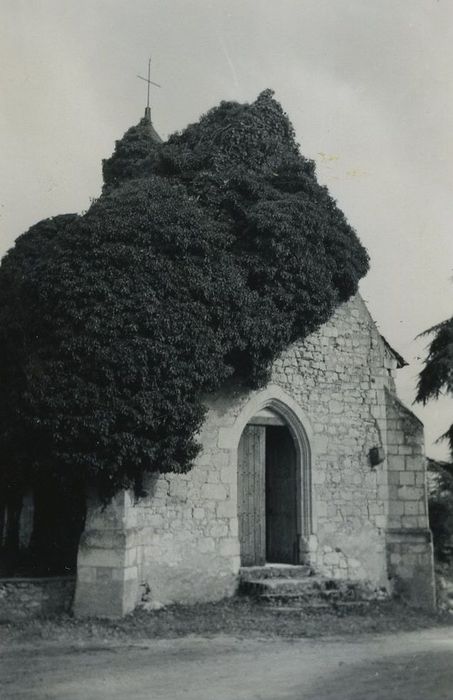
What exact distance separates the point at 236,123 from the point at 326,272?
391cm

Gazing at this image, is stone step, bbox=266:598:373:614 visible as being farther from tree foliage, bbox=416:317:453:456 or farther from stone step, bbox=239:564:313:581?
tree foliage, bbox=416:317:453:456

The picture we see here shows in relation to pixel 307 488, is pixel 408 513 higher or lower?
lower

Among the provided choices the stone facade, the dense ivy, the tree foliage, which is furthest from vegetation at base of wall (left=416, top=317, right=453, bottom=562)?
the dense ivy

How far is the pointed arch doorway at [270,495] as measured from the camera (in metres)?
12.4

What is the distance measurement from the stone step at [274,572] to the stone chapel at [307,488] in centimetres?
8

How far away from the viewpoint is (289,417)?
12.7 metres

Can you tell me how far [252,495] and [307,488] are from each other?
1.01 m

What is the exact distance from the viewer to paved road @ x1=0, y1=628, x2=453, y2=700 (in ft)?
20.9

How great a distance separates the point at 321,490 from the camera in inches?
493

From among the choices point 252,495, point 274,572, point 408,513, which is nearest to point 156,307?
point 252,495

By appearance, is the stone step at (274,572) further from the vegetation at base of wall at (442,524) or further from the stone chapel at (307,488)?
the vegetation at base of wall at (442,524)

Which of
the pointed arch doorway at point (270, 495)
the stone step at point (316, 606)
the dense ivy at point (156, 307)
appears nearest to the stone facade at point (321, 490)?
the pointed arch doorway at point (270, 495)

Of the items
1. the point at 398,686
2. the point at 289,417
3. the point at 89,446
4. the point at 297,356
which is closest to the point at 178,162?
the point at 297,356

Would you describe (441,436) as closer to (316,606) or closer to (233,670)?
(316,606)
